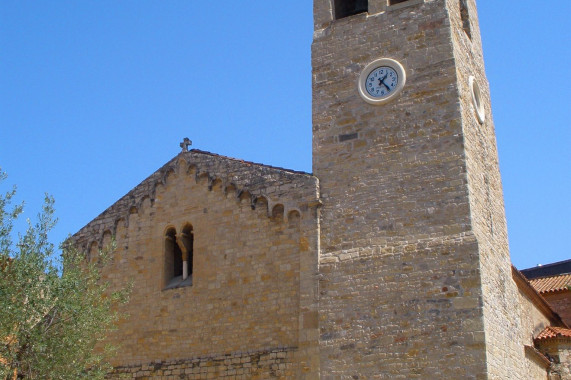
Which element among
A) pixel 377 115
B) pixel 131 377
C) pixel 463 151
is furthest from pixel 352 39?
pixel 131 377

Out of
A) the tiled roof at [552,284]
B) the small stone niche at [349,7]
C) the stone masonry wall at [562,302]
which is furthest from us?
the tiled roof at [552,284]

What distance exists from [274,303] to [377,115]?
14.5ft

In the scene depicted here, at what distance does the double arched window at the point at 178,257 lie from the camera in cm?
1703

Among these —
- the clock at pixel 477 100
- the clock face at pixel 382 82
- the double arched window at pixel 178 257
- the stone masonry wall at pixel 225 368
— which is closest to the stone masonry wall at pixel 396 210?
the clock face at pixel 382 82

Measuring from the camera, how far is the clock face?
16.1 m

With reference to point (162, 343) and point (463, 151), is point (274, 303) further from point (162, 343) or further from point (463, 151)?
point (463, 151)

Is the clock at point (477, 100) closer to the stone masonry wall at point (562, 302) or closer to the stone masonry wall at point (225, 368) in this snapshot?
the stone masonry wall at point (225, 368)

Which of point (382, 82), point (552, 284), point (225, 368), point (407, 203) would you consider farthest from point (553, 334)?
point (225, 368)

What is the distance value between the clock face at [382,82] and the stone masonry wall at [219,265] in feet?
7.59

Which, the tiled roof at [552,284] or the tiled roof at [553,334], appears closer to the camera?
the tiled roof at [553,334]

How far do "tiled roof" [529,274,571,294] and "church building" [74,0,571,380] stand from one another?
682cm

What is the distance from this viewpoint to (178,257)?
17.6 m

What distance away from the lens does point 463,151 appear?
14.9 m

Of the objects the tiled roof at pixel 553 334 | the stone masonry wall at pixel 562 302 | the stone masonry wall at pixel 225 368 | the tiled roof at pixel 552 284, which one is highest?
the tiled roof at pixel 552 284
